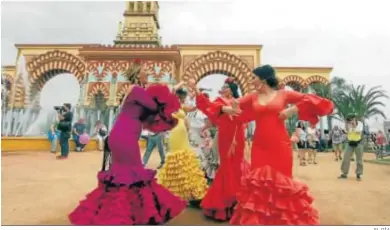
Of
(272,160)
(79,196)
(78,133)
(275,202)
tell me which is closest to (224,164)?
(272,160)

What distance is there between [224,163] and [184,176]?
69 cm

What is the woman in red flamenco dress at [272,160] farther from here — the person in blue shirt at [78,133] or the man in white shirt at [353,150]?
the person in blue shirt at [78,133]

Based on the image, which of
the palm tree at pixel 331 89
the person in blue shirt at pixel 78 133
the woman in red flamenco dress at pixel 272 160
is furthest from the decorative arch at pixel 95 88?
the woman in red flamenco dress at pixel 272 160

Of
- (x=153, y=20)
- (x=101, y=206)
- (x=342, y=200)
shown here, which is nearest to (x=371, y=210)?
(x=342, y=200)

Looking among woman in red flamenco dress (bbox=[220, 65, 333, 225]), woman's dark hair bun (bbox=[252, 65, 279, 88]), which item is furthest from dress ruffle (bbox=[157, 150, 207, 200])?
woman's dark hair bun (bbox=[252, 65, 279, 88])

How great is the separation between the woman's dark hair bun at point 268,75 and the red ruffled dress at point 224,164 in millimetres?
570

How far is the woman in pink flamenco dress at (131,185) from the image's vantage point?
8.82 feet

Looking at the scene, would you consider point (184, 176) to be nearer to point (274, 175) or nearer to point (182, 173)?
point (182, 173)

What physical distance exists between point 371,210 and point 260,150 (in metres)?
2.15

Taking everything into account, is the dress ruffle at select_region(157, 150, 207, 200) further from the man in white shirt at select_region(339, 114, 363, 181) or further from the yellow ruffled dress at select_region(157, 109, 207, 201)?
the man in white shirt at select_region(339, 114, 363, 181)

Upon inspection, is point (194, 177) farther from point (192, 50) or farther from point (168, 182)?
point (192, 50)

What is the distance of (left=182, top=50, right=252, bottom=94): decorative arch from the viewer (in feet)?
67.1

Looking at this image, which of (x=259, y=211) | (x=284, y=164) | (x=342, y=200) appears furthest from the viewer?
(x=342, y=200)

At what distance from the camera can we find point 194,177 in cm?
389
